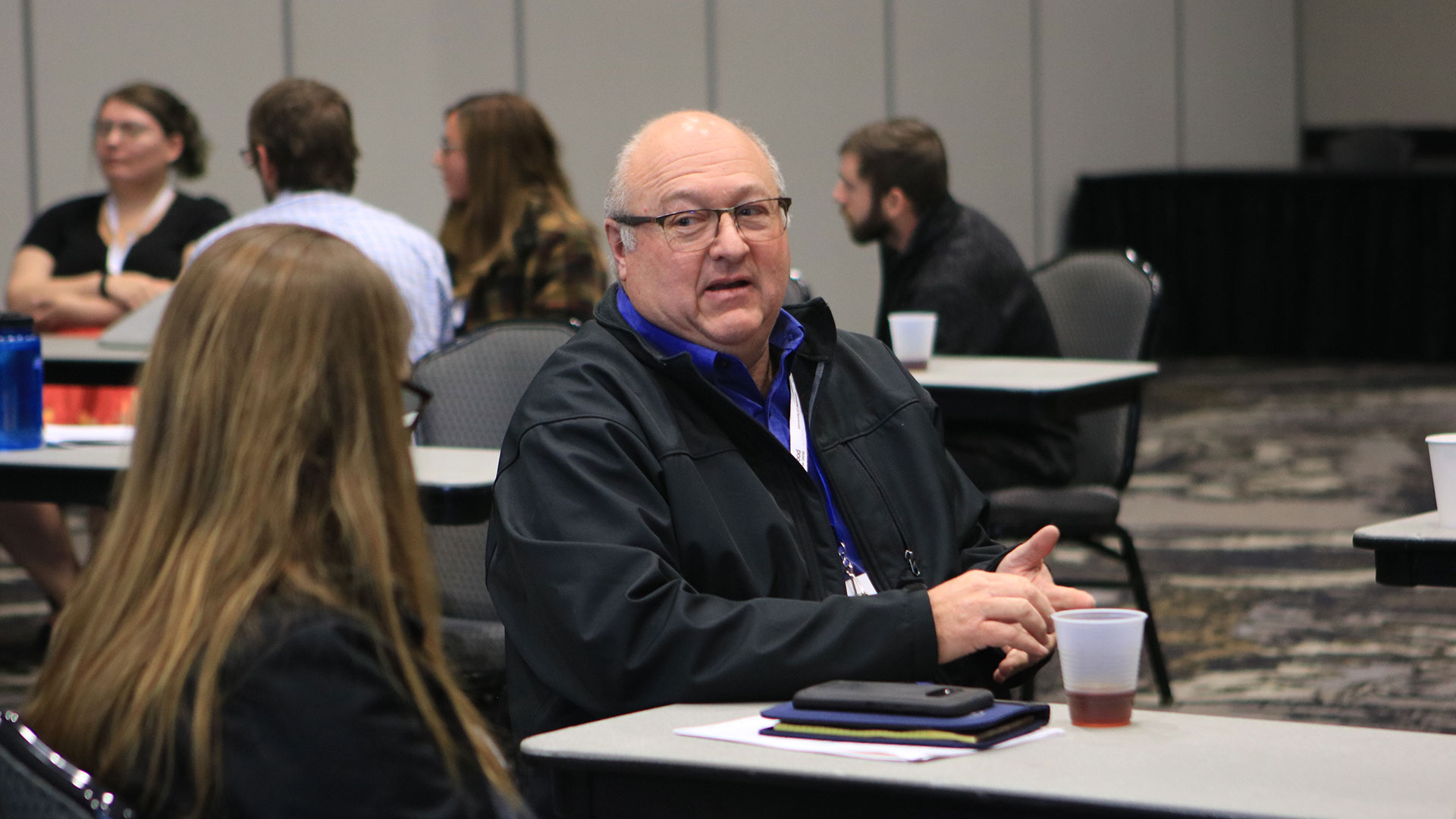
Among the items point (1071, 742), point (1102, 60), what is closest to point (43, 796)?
point (1071, 742)

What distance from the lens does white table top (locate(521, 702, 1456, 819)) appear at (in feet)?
4.61

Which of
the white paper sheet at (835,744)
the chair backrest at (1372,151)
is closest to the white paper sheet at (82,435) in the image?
the white paper sheet at (835,744)

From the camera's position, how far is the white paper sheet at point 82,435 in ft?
11.0

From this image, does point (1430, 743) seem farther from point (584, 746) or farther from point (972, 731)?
point (584, 746)

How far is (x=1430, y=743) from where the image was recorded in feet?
5.32

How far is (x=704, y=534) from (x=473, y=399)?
4.62 feet

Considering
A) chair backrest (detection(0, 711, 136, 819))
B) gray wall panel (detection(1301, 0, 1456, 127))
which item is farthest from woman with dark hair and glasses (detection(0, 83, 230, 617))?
gray wall panel (detection(1301, 0, 1456, 127))

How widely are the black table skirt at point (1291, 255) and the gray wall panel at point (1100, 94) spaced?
0.26 m

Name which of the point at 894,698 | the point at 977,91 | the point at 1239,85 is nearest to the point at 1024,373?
the point at 894,698

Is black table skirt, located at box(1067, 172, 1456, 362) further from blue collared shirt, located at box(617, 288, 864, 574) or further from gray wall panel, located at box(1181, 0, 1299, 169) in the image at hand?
A: blue collared shirt, located at box(617, 288, 864, 574)

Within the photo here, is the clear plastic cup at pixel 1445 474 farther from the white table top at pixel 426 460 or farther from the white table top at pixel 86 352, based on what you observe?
the white table top at pixel 86 352

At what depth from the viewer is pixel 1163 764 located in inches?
60.4

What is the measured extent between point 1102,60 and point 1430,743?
11391mm

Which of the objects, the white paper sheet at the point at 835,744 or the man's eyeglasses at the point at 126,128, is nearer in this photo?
the white paper sheet at the point at 835,744
